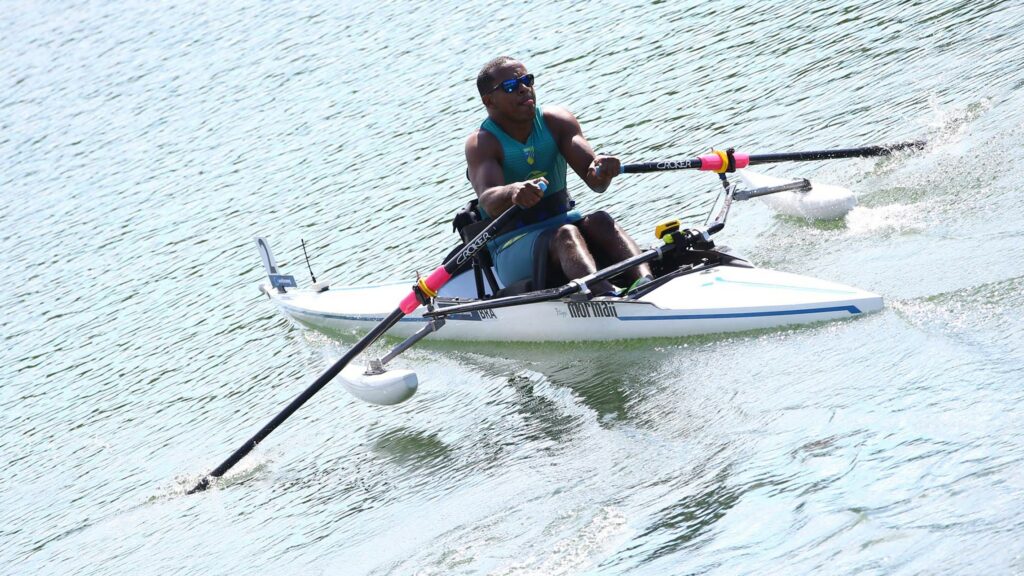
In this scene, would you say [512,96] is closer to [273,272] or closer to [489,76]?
[489,76]

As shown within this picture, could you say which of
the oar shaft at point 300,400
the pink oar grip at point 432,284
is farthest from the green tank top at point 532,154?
the oar shaft at point 300,400

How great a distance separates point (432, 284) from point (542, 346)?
1.09m

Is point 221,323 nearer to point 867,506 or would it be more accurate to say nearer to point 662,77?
point 662,77

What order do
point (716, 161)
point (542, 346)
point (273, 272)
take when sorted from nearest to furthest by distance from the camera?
point (542, 346)
point (716, 161)
point (273, 272)

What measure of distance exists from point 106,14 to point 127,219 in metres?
14.2

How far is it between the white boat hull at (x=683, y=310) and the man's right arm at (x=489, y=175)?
2.73ft

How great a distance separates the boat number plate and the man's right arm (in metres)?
0.84

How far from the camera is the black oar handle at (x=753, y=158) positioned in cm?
876

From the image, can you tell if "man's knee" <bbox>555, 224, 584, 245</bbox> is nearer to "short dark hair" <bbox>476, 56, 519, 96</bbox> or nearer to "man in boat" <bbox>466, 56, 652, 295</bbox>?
"man in boat" <bbox>466, 56, 652, 295</bbox>

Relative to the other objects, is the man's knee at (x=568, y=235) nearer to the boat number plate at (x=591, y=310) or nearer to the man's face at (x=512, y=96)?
the boat number plate at (x=591, y=310)

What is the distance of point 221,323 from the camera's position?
472 inches

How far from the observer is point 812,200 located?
29.2 ft

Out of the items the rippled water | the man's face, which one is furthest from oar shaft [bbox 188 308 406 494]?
the man's face

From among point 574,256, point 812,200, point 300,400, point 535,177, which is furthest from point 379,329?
point 812,200
